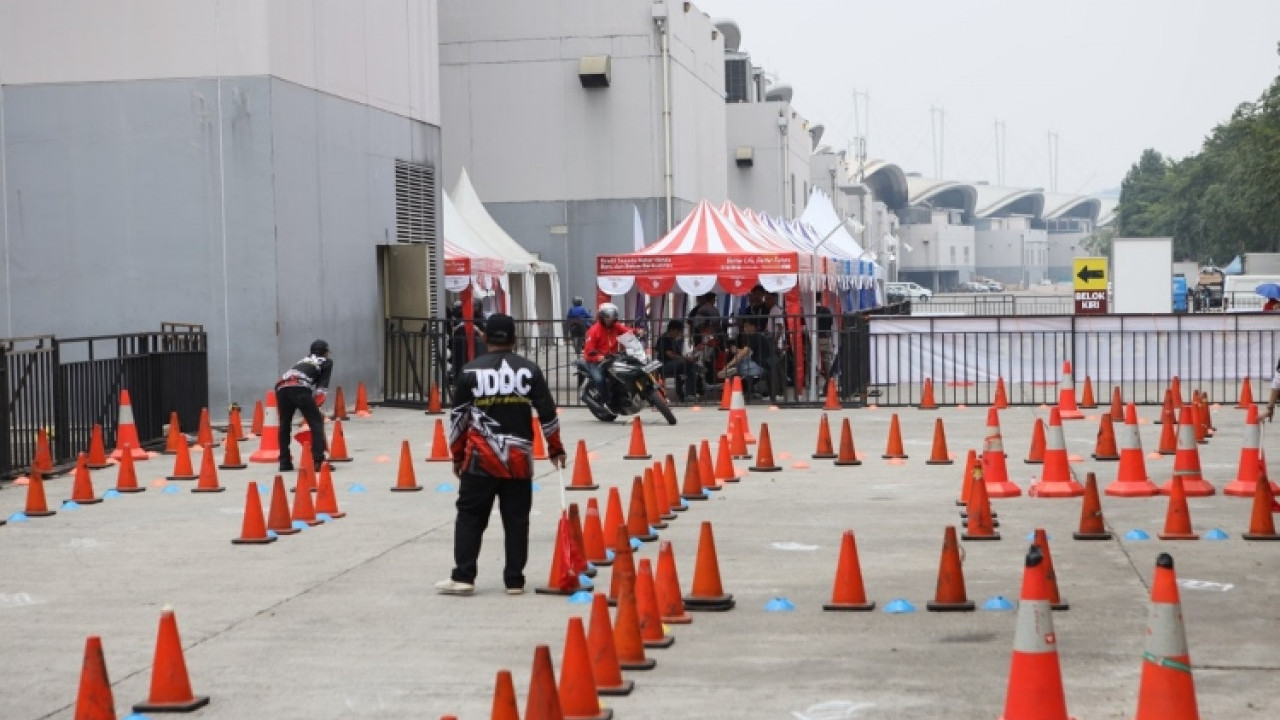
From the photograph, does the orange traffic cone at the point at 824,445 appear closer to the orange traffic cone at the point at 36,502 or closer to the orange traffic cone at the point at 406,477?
the orange traffic cone at the point at 406,477

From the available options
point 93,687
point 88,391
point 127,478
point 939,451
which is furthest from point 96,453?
point 93,687

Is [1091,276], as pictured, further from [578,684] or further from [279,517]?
[578,684]

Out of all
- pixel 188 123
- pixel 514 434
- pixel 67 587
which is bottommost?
pixel 67 587

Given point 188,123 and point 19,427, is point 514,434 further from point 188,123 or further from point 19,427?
point 188,123

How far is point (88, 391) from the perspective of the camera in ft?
66.7

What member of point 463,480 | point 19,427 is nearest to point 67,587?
point 463,480

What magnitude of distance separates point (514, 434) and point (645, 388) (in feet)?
44.1

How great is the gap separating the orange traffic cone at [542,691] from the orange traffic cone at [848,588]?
12.3ft

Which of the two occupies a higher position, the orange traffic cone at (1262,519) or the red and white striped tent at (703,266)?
the red and white striped tent at (703,266)

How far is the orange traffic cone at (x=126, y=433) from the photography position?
1884cm

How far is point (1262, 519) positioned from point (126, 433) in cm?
Answer: 1134

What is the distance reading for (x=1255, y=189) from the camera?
77375 millimetres

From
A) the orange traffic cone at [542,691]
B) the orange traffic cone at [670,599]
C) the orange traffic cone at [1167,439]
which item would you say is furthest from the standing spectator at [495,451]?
the orange traffic cone at [1167,439]

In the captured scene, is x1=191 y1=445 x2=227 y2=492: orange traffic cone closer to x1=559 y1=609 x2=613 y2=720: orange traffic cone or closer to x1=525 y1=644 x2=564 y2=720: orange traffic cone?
x1=559 y1=609 x2=613 y2=720: orange traffic cone
